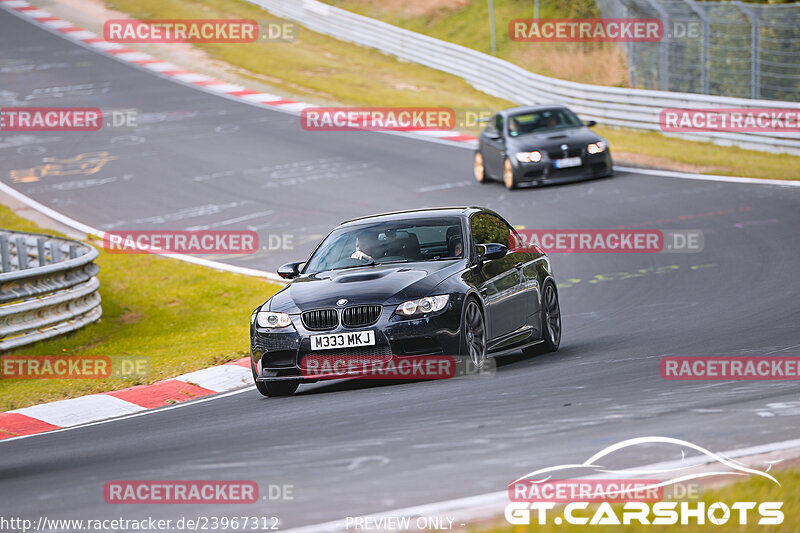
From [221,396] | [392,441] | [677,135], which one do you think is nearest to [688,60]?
[677,135]

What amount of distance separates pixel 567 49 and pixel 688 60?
896cm

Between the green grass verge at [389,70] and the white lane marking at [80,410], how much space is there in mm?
14771

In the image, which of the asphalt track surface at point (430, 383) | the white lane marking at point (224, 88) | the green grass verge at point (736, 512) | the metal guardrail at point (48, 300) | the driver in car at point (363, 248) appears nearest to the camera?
the green grass verge at point (736, 512)

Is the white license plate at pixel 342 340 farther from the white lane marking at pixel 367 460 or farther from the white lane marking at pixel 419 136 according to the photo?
the white lane marking at pixel 419 136

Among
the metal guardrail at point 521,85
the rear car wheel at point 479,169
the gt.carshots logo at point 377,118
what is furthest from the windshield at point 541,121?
the gt.carshots logo at point 377,118

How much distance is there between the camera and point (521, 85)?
109ft

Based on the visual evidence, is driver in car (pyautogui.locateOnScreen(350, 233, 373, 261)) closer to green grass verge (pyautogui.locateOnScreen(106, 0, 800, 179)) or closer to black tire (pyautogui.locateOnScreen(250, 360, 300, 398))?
black tire (pyautogui.locateOnScreen(250, 360, 300, 398))

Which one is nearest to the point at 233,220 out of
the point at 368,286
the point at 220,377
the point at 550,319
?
the point at 220,377

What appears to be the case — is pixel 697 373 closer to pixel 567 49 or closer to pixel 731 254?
pixel 731 254

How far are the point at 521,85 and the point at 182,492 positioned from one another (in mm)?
27980

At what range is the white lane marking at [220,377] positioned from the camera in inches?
442

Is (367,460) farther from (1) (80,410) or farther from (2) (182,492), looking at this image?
(1) (80,410)

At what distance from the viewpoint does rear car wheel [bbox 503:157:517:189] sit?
22.3 m

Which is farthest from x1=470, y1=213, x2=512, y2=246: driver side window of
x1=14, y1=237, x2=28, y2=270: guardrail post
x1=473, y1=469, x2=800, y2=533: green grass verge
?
x1=14, y1=237, x2=28, y2=270: guardrail post
